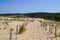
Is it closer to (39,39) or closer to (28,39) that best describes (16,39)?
(28,39)

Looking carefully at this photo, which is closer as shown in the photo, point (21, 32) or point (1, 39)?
point (1, 39)

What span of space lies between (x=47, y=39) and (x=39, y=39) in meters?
0.56

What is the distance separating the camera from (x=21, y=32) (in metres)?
13.3

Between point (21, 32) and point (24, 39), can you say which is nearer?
point (24, 39)

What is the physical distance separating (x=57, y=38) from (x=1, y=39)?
401cm

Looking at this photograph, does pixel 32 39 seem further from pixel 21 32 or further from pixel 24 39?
pixel 21 32

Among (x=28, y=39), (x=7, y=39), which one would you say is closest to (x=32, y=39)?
(x=28, y=39)

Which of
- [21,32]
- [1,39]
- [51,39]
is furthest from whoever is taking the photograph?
[21,32]

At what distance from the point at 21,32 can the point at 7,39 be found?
2.90 metres

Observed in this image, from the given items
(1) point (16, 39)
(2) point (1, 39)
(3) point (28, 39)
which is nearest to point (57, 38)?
(3) point (28, 39)

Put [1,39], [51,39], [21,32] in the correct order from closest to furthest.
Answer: [1,39], [51,39], [21,32]

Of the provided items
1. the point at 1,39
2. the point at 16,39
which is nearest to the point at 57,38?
the point at 16,39

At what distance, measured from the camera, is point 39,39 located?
11.1m

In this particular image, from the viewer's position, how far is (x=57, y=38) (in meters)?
11.7
